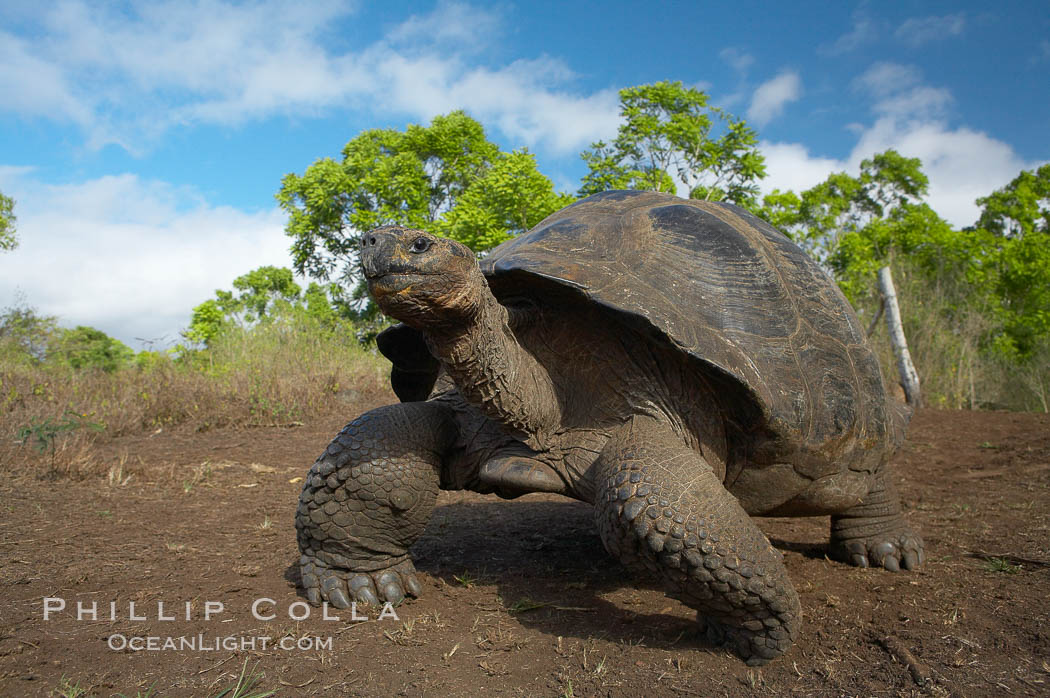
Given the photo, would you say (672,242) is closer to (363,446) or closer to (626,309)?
(626,309)

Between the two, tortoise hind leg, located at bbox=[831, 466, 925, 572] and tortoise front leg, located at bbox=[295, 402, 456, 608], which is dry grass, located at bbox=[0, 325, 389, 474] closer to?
tortoise front leg, located at bbox=[295, 402, 456, 608]

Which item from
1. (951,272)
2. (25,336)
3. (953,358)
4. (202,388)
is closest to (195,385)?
(202,388)

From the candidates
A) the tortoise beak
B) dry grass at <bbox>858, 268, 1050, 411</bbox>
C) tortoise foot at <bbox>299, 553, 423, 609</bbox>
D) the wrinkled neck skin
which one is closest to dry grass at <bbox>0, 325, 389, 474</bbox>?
tortoise foot at <bbox>299, 553, 423, 609</bbox>

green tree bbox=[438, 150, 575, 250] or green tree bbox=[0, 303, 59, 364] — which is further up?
green tree bbox=[438, 150, 575, 250]

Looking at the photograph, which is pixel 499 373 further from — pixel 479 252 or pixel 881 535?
pixel 479 252

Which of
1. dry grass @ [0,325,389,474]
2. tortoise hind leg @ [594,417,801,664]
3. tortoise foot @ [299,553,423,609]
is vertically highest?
dry grass @ [0,325,389,474]

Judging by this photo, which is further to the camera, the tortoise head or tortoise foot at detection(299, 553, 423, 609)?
tortoise foot at detection(299, 553, 423, 609)

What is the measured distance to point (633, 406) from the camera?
263cm

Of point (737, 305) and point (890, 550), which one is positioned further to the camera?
point (890, 550)

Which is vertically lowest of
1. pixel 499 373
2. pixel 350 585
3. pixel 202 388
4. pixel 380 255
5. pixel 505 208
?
pixel 350 585

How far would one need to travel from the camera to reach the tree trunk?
11.6 metres

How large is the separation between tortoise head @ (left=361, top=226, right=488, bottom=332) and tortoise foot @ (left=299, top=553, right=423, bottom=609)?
149 cm

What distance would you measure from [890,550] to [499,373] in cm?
275

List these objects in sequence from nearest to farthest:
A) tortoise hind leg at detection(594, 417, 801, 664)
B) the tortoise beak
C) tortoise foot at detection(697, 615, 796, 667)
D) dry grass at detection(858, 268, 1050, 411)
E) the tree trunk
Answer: the tortoise beak → tortoise hind leg at detection(594, 417, 801, 664) → tortoise foot at detection(697, 615, 796, 667) → the tree trunk → dry grass at detection(858, 268, 1050, 411)
